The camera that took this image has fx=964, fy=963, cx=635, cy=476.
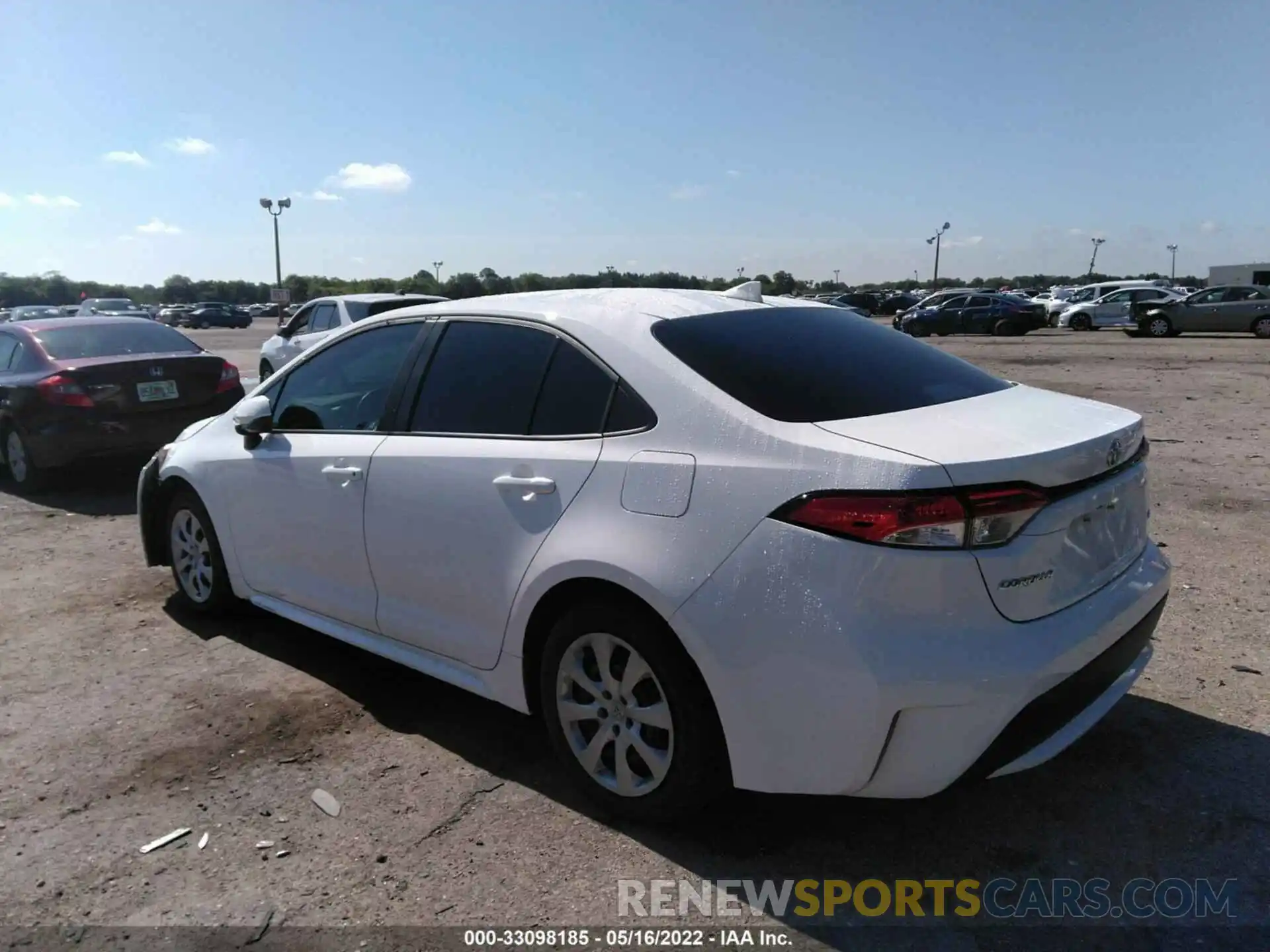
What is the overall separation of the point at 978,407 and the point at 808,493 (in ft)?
2.96

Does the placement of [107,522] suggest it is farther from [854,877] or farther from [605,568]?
[854,877]

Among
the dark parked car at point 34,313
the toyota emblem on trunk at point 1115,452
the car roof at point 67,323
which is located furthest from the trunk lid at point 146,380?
the dark parked car at point 34,313

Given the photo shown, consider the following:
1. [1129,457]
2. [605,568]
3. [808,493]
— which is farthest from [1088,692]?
[605,568]

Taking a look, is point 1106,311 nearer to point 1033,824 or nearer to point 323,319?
point 323,319

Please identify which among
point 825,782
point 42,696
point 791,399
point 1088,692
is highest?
point 791,399

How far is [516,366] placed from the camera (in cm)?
346

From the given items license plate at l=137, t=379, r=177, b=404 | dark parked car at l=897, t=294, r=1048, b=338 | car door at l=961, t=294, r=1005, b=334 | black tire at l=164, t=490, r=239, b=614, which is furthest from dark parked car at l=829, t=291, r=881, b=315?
black tire at l=164, t=490, r=239, b=614

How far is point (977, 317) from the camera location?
3469 cm

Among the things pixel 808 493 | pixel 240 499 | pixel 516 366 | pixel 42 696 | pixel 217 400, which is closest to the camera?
pixel 808 493

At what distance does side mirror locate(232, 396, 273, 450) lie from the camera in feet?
14.0

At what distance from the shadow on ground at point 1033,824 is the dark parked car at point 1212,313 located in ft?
96.3

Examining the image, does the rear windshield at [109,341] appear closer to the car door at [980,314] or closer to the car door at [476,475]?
the car door at [476,475]

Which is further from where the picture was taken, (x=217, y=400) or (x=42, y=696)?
(x=217, y=400)

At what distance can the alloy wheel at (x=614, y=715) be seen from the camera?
2.85m
